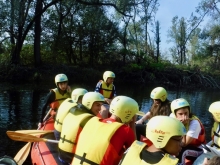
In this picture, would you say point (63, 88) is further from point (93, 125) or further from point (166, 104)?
point (93, 125)

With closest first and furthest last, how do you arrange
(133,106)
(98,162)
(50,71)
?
(98,162)
(133,106)
(50,71)

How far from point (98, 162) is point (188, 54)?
Answer: 45.4 meters

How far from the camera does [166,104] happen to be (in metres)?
5.66

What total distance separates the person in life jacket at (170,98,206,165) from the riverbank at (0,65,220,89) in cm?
1587

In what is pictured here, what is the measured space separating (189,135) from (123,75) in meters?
20.5

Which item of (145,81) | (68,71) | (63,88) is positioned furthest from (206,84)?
(63,88)

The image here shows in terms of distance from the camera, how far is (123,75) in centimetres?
2444

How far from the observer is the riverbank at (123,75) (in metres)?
19.4

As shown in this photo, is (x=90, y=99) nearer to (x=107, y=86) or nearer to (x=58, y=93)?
(x=58, y=93)

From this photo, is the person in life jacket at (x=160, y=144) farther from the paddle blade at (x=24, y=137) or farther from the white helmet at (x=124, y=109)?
the paddle blade at (x=24, y=137)

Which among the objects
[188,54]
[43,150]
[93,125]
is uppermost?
[188,54]

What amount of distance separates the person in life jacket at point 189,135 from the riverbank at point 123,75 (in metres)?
15.9

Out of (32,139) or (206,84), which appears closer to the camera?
(32,139)

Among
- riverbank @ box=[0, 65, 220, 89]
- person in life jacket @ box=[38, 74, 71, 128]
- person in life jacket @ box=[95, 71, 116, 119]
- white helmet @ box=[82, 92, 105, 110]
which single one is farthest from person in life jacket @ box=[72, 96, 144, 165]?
riverbank @ box=[0, 65, 220, 89]
